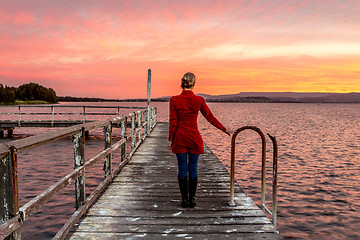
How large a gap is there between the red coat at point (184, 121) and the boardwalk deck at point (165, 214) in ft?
2.89

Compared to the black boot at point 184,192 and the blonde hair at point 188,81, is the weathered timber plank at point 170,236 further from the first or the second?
the blonde hair at point 188,81

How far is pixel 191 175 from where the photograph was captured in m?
4.19

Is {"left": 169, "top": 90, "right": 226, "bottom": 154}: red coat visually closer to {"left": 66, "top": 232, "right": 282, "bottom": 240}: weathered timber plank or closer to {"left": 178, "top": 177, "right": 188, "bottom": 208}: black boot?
{"left": 178, "top": 177, "right": 188, "bottom": 208}: black boot

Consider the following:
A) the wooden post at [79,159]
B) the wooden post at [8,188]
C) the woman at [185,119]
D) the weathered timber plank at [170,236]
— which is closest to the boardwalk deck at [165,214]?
the weathered timber plank at [170,236]

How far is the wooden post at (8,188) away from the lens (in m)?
2.05

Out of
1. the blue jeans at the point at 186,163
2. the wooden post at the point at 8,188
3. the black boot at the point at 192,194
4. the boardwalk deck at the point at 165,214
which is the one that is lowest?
the boardwalk deck at the point at 165,214

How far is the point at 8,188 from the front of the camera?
209 centimetres

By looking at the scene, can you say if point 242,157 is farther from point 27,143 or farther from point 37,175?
point 27,143

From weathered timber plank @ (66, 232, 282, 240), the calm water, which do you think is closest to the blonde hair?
weathered timber plank @ (66, 232, 282, 240)

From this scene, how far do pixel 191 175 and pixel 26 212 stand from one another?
2337 millimetres

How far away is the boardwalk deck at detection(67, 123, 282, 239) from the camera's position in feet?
10.8

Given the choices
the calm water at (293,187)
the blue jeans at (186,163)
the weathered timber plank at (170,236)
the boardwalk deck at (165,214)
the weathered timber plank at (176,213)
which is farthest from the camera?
the calm water at (293,187)

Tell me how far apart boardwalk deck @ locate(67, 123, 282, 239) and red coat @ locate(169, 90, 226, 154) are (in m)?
0.88

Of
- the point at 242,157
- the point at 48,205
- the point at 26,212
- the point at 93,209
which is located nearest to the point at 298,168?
the point at 242,157
